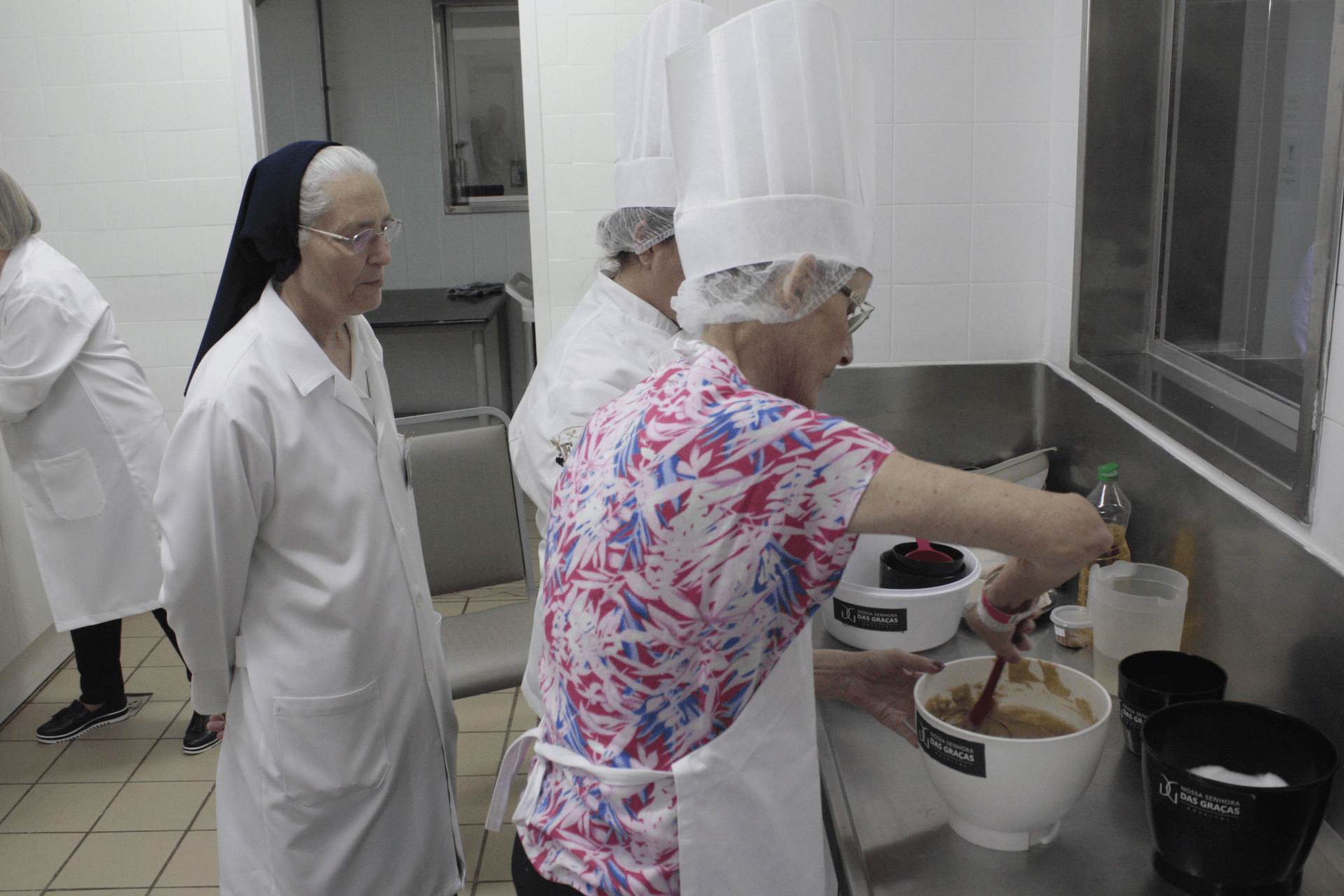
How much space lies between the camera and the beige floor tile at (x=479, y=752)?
2.81 metres

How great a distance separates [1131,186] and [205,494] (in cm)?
174

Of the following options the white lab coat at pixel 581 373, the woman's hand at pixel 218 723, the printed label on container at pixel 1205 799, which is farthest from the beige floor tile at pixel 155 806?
the printed label on container at pixel 1205 799

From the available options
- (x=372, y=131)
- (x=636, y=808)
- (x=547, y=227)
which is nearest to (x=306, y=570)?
(x=636, y=808)

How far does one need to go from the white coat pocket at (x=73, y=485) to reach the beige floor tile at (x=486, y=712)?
111cm

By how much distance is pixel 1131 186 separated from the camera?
2.02 m

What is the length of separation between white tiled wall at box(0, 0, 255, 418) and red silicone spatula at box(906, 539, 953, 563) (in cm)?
288

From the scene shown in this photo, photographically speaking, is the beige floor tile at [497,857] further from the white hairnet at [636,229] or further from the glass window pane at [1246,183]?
the glass window pane at [1246,183]

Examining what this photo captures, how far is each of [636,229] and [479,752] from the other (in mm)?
1758


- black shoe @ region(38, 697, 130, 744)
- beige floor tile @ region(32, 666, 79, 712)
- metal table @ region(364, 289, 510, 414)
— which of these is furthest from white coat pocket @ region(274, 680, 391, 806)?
metal table @ region(364, 289, 510, 414)

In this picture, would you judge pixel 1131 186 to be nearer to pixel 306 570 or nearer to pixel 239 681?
pixel 306 570

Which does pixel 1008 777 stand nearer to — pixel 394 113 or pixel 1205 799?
pixel 1205 799

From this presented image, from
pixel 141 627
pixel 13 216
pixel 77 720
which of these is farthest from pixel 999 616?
pixel 141 627

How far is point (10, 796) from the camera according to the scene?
8.79ft

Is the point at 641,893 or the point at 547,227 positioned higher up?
the point at 547,227
